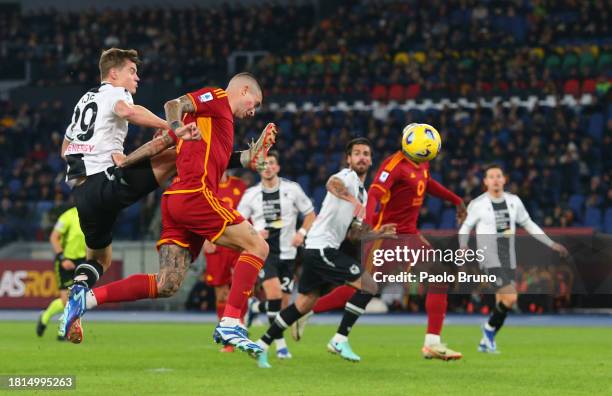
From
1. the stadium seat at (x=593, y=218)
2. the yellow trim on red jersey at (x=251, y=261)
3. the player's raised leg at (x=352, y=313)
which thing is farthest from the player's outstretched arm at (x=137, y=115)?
the stadium seat at (x=593, y=218)

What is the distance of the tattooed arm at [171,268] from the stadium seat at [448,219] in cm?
1626

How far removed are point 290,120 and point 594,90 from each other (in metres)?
8.23

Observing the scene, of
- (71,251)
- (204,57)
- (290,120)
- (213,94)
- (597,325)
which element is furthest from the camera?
(204,57)

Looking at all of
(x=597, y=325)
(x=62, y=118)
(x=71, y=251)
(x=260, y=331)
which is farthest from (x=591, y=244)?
(x=62, y=118)

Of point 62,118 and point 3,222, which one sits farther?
point 62,118

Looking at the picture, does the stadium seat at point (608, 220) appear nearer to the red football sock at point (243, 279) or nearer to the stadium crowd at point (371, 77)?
the stadium crowd at point (371, 77)

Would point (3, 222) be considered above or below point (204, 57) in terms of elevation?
below

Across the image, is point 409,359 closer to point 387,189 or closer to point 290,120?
point 387,189

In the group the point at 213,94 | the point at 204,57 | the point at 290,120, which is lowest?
the point at 213,94

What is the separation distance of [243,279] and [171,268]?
2.13 ft

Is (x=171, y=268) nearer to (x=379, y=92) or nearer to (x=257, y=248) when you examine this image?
(x=257, y=248)

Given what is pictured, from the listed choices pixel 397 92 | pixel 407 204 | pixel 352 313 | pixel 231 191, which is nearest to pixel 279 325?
pixel 352 313

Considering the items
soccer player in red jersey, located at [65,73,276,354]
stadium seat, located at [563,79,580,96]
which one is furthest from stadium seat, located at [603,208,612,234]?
soccer player in red jersey, located at [65,73,276,354]

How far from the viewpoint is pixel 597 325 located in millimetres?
19891
